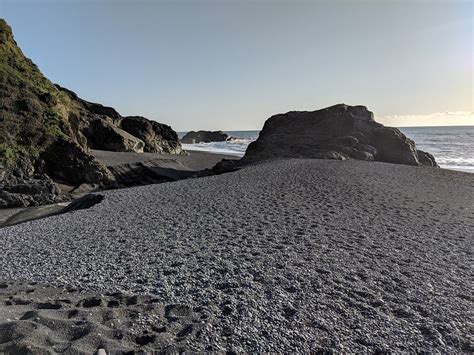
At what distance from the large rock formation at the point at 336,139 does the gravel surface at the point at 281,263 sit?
1353 cm

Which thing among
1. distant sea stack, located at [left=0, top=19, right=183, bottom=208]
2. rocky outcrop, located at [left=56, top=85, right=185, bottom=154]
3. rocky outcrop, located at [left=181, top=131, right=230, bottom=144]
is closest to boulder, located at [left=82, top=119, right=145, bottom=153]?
rocky outcrop, located at [left=56, top=85, right=185, bottom=154]

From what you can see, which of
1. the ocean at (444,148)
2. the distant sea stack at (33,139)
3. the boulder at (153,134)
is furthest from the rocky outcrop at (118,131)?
the ocean at (444,148)

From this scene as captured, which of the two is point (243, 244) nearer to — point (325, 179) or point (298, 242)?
point (298, 242)

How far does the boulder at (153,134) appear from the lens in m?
39.7

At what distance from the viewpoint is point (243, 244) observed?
7.45 metres

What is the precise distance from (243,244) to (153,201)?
628 centimetres

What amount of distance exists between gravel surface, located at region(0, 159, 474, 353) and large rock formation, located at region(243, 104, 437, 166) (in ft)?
44.4

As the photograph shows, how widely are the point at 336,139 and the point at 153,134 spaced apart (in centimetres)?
2123

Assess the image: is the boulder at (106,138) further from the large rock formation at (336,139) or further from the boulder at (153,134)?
the large rock formation at (336,139)

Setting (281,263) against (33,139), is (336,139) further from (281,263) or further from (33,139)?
(281,263)

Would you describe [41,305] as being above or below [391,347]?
above

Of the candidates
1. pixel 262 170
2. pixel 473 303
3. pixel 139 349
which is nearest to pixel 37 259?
pixel 139 349

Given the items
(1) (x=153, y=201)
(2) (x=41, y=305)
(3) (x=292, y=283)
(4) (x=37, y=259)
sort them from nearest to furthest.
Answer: (2) (x=41, y=305) → (3) (x=292, y=283) → (4) (x=37, y=259) → (1) (x=153, y=201)

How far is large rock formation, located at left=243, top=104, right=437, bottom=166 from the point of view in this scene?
26.5 metres
